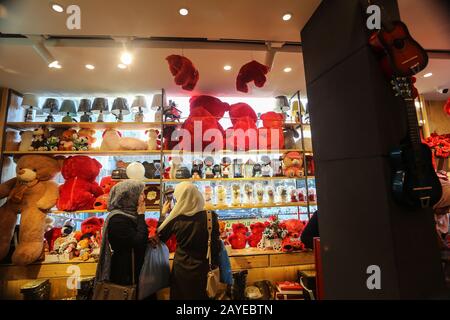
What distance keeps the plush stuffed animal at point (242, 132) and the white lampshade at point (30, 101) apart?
237 cm

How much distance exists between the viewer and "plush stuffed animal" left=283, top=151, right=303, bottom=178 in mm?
2646

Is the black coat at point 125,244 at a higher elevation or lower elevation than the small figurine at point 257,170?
lower

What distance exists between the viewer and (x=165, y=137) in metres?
2.64

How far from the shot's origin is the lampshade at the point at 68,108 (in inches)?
102

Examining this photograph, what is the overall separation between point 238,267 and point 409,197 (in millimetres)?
1785

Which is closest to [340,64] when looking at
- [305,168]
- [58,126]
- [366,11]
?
[366,11]

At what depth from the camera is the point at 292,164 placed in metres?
2.68

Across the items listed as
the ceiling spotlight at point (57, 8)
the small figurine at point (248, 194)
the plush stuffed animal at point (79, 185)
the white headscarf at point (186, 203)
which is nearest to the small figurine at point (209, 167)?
the small figurine at point (248, 194)

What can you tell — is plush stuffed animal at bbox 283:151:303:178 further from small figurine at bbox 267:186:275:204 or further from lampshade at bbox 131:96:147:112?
lampshade at bbox 131:96:147:112

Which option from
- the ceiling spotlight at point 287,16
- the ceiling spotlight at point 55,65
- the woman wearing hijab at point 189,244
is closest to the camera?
the ceiling spotlight at point 287,16

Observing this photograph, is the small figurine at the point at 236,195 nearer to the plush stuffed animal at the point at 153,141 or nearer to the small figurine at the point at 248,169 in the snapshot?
the small figurine at the point at 248,169

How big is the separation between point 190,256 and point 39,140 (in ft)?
7.74

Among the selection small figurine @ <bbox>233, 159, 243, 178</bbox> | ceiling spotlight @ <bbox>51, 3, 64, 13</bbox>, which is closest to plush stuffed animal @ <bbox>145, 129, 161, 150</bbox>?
small figurine @ <bbox>233, 159, 243, 178</bbox>

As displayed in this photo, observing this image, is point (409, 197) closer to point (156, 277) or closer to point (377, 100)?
point (377, 100)
